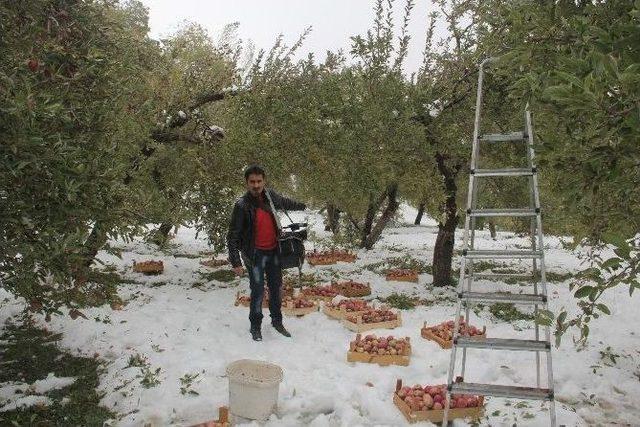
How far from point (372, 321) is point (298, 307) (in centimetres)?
164

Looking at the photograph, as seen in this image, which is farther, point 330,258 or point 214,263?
point 330,258

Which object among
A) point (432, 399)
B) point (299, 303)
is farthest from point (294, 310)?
point (432, 399)

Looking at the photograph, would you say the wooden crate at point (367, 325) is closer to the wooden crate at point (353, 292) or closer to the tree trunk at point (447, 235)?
the wooden crate at point (353, 292)

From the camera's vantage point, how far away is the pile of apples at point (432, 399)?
17.5ft

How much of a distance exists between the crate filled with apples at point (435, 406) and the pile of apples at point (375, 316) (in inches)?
127

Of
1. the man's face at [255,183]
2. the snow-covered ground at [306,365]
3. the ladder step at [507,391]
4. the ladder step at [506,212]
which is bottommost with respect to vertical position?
→ the snow-covered ground at [306,365]

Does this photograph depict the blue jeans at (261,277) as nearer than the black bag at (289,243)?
Yes

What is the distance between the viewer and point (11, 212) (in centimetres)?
422

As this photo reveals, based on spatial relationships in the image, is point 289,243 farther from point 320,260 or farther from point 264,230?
point 320,260

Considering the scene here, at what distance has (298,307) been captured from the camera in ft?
31.6

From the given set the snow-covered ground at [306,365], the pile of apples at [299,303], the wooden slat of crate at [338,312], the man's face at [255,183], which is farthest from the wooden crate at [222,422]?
→ the pile of apples at [299,303]

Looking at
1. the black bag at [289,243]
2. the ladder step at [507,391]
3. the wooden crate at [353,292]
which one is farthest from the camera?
the wooden crate at [353,292]

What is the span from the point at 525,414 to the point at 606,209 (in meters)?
2.52

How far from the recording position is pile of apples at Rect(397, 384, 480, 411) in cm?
535
